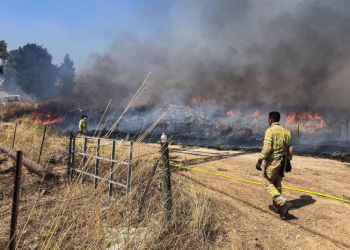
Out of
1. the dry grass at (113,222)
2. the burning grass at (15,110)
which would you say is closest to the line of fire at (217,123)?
the burning grass at (15,110)

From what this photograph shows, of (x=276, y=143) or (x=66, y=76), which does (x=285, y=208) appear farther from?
(x=66, y=76)

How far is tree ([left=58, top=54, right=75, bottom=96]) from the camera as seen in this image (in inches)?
1596

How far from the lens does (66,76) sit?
4706 centimetres

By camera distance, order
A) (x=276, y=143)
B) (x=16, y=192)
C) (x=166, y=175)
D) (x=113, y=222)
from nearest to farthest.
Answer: (x=16, y=192) < (x=113, y=222) < (x=166, y=175) < (x=276, y=143)

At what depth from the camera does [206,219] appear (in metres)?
3.29

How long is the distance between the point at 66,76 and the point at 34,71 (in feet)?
18.7

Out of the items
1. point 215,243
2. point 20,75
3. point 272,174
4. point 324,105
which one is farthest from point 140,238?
point 20,75

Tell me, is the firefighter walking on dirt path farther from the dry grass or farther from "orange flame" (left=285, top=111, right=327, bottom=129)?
"orange flame" (left=285, top=111, right=327, bottom=129)

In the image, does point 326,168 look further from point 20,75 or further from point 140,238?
point 20,75

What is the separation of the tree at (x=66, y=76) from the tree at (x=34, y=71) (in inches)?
99.7

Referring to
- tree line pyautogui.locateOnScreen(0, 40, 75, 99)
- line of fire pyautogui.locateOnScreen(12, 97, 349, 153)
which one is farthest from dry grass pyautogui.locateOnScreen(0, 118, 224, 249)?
tree line pyautogui.locateOnScreen(0, 40, 75, 99)

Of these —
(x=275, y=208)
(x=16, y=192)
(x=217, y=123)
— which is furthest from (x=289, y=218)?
(x=217, y=123)

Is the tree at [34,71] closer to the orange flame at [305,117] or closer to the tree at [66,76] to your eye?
the tree at [66,76]

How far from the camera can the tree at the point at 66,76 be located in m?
40.5
